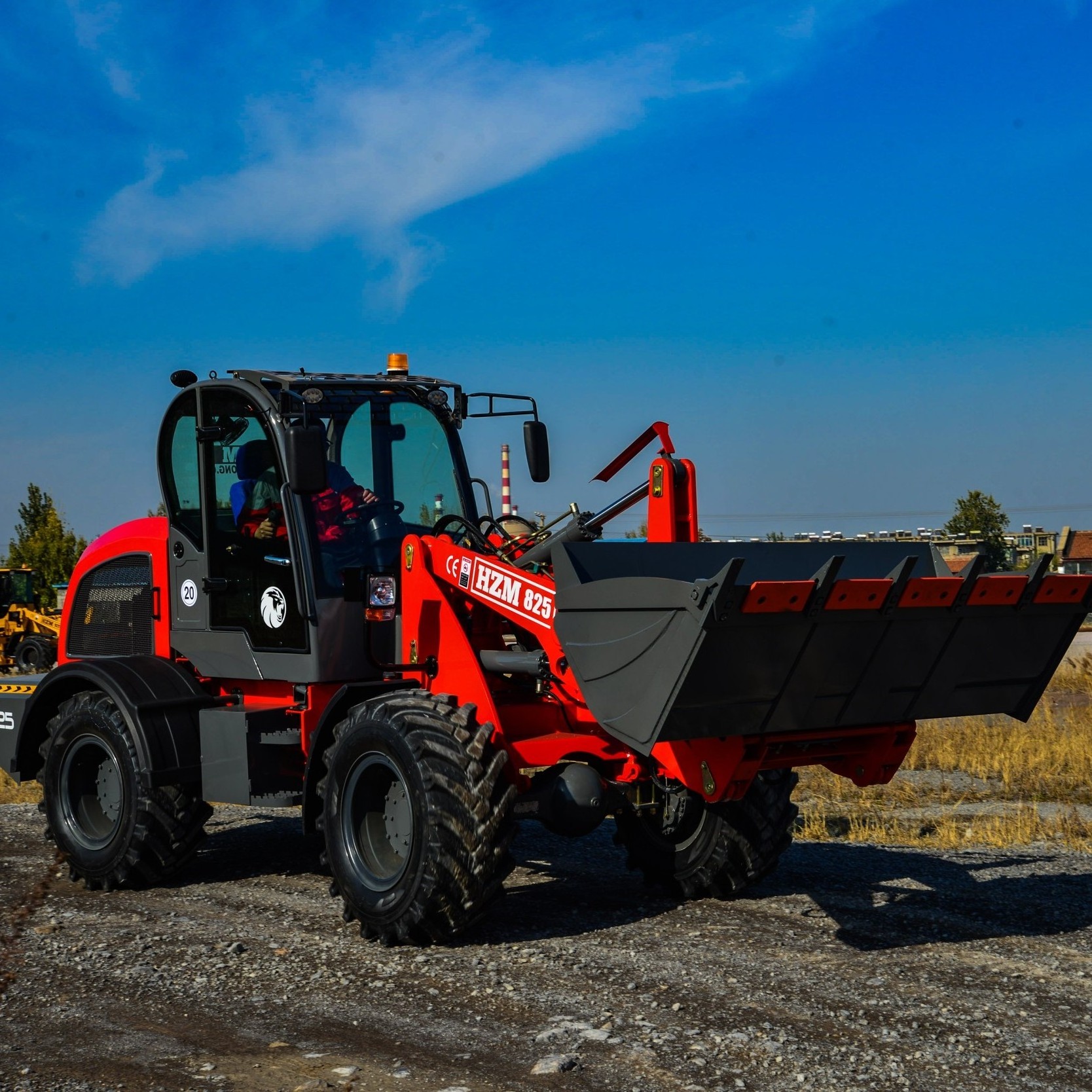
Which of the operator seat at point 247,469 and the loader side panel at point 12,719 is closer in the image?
the operator seat at point 247,469

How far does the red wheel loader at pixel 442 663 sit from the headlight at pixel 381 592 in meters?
0.01

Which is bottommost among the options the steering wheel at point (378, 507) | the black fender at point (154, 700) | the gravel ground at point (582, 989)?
the gravel ground at point (582, 989)

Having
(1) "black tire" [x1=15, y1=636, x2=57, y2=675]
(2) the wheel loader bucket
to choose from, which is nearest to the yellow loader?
(1) "black tire" [x1=15, y1=636, x2=57, y2=675]

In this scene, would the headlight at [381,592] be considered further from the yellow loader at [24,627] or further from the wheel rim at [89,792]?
the yellow loader at [24,627]

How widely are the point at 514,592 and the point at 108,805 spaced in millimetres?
3230

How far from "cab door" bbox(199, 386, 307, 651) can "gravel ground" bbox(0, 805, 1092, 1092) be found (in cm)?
155

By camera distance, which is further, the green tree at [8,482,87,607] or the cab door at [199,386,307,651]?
the green tree at [8,482,87,607]

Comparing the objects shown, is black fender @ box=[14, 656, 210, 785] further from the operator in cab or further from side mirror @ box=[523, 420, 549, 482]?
side mirror @ box=[523, 420, 549, 482]

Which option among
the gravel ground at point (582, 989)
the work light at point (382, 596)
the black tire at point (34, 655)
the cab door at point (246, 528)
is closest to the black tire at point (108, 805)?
the gravel ground at point (582, 989)

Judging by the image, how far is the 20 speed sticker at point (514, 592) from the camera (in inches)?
258

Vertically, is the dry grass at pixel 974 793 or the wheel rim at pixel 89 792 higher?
the wheel rim at pixel 89 792

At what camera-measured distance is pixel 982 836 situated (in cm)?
952

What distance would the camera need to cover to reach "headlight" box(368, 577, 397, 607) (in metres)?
7.45

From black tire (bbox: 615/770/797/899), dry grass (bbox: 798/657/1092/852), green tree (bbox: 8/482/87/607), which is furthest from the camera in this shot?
green tree (bbox: 8/482/87/607)
